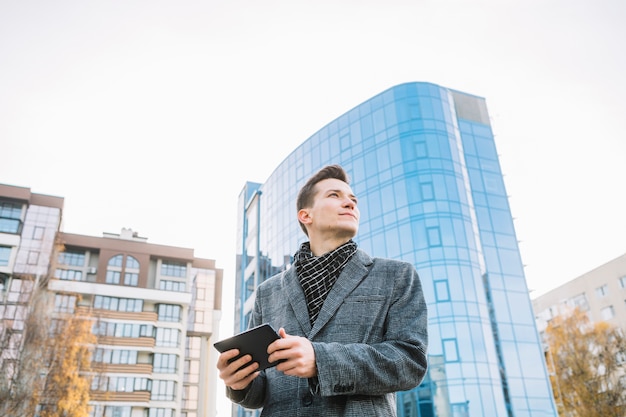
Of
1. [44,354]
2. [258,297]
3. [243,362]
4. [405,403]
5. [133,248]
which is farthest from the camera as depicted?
[133,248]

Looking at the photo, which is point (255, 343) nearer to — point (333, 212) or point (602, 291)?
point (333, 212)

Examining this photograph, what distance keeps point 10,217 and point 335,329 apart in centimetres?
4849

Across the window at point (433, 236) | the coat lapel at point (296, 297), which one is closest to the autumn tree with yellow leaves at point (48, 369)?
the window at point (433, 236)

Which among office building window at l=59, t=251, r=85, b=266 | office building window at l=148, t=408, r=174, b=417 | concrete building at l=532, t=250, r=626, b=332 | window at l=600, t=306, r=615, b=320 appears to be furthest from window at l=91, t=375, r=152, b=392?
window at l=600, t=306, r=615, b=320

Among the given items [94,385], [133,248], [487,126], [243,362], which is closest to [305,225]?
[243,362]

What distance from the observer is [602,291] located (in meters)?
44.8

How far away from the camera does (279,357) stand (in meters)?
1.79

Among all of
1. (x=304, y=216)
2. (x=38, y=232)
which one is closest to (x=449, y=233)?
(x=304, y=216)

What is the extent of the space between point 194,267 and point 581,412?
46.6 m

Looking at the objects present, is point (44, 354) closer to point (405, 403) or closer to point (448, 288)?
point (405, 403)

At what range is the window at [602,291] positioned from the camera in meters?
44.4

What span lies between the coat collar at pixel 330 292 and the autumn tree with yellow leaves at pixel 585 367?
31.6 m

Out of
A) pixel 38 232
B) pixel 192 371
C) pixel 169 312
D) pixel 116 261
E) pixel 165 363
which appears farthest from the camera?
pixel 192 371

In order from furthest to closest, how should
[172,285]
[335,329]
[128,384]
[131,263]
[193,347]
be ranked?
[193,347] → [172,285] → [131,263] → [128,384] → [335,329]
